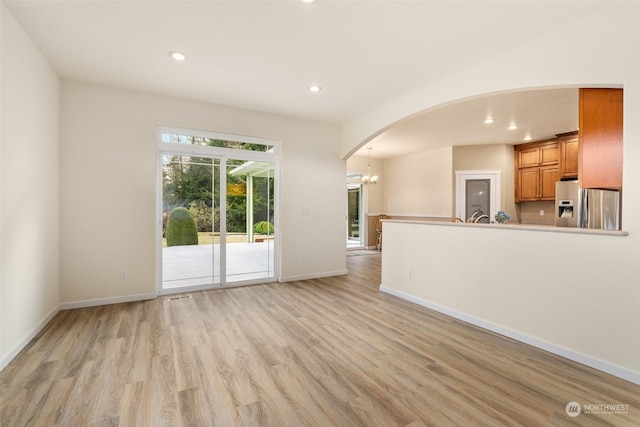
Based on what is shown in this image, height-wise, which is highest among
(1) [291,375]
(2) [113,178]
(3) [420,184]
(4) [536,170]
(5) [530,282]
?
(4) [536,170]

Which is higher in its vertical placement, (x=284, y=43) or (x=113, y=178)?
(x=284, y=43)

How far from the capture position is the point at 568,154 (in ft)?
19.6

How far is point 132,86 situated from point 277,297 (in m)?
3.41

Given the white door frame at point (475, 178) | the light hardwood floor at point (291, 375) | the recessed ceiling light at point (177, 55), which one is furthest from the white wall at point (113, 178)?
the white door frame at point (475, 178)

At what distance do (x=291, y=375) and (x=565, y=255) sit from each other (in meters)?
2.49

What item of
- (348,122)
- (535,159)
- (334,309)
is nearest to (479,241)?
(334,309)

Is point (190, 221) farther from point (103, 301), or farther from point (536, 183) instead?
point (536, 183)

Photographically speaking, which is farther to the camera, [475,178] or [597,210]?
[475,178]

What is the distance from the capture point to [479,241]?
314 centimetres

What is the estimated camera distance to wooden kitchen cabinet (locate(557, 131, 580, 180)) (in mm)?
5891

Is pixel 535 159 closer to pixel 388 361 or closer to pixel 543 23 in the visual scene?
pixel 543 23
